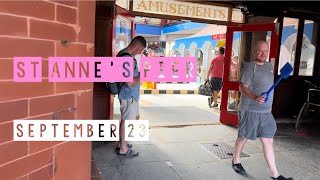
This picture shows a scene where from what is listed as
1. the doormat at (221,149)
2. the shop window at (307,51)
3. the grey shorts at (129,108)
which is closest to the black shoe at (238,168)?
the doormat at (221,149)

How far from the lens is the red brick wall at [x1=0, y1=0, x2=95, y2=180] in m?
1.04

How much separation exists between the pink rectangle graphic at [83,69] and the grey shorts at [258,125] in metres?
2.30

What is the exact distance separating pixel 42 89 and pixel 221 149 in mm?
3799

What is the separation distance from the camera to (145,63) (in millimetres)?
1646

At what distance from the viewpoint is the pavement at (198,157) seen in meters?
3.57

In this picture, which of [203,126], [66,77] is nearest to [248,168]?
[203,126]

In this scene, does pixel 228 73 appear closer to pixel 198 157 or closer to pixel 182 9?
pixel 182 9

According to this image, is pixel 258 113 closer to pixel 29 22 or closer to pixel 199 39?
pixel 29 22

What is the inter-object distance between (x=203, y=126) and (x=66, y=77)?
4944mm

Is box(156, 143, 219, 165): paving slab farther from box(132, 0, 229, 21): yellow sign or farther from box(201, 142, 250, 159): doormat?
box(132, 0, 229, 21): yellow sign

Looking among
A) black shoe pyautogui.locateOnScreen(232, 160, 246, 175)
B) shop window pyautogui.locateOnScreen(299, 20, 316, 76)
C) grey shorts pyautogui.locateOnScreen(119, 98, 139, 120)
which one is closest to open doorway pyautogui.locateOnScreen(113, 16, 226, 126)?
grey shorts pyautogui.locateOnScreen(119, 98, 139, 120)

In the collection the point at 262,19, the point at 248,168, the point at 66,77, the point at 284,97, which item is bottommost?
the point at 248,168

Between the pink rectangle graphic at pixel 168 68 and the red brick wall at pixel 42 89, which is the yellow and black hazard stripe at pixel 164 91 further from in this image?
the red brick wall at pixel 42 89

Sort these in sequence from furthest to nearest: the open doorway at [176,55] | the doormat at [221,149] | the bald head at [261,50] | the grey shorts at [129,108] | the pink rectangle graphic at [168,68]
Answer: the open doorway at [176,55]
the doormat at [221,149]
the grey shorts at [129,108]
the bald head at [261,50]
the pink rectangle graphic at [168,68]
